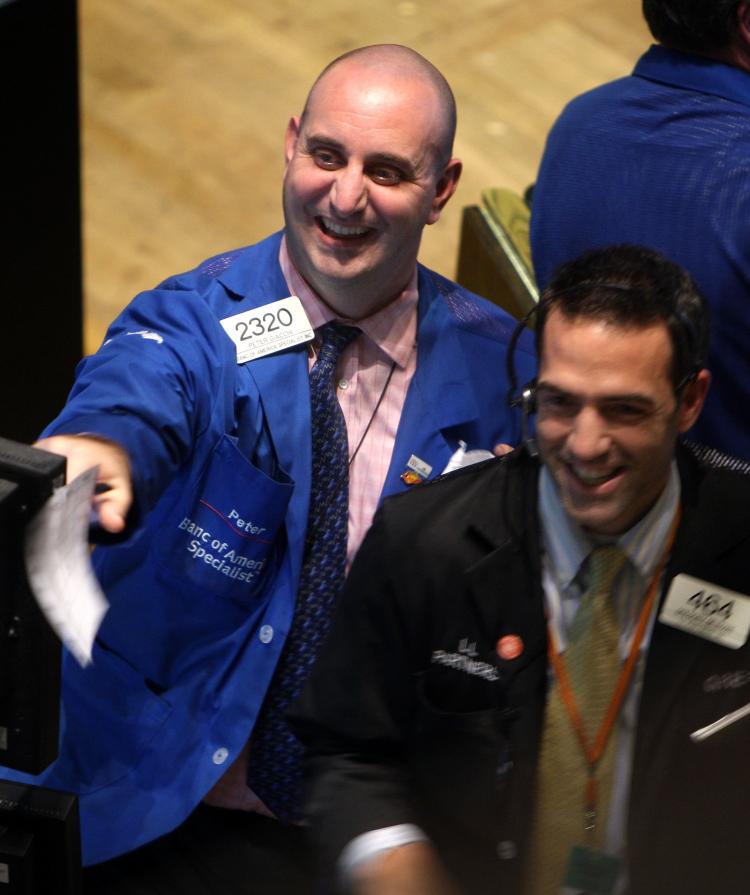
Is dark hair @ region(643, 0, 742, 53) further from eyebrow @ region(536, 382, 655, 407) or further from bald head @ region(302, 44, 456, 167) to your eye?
eyebrow @ region(536, 382, 655, 407)

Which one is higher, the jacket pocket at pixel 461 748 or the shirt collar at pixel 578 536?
the shirt collar at pixel 578 536

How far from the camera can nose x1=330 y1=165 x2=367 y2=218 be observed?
7.34 ft

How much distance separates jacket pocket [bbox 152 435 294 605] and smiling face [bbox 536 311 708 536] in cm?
49

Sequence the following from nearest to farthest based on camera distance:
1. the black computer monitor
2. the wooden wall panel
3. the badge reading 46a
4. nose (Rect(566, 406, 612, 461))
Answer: the black computer monitor → nose (Rect(566, 406, 612, 461)) → the badge reading 46a → the wooden wall panel

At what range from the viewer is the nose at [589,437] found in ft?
5.96

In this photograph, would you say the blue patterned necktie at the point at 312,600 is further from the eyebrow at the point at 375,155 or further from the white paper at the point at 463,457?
the eyebrow at the point at 375,155

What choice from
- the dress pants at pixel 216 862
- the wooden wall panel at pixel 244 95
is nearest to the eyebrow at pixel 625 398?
the dress pants at pixel 216 862

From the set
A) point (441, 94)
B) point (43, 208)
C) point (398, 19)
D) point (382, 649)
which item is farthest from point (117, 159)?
point (382, 649)

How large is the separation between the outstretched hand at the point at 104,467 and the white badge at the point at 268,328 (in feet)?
1.48

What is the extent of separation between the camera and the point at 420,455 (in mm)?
2354

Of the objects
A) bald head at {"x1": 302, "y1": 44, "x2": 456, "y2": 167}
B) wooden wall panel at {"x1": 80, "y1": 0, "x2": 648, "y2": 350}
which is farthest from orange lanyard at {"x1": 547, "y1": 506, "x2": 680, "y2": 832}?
wooden wall panel at {"x1": 80, "y1": 0, "x2": 648, "y2": 350}

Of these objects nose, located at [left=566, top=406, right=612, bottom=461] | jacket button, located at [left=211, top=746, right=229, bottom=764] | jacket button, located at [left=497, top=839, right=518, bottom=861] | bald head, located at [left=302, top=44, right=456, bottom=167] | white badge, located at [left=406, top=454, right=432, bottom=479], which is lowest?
jacket button, located at [left=497, top=839, right=518, bottom=861]

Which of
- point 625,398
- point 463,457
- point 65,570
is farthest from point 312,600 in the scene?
point 65,570

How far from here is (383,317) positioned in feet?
7.84
